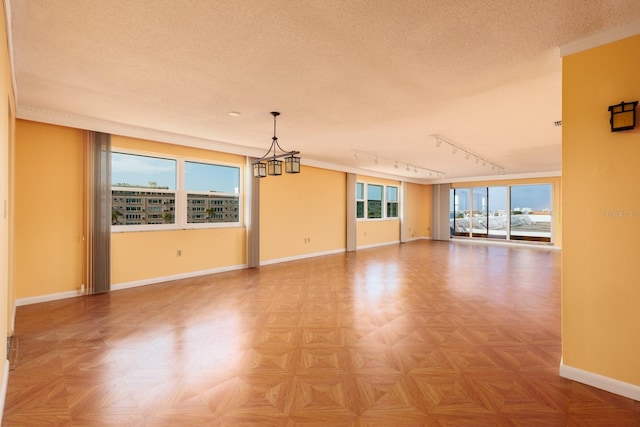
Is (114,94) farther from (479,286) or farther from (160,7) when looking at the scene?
(479,286)

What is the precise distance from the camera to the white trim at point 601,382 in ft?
6.79

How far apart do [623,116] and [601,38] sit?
1.94ft

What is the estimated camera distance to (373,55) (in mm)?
2551

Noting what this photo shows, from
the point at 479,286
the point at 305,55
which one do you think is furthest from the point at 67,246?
the point at 479,286

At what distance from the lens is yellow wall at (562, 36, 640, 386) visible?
208cm

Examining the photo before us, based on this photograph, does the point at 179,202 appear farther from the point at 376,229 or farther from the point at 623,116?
the point at 376,229

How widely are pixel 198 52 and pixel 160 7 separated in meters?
A: 0.56

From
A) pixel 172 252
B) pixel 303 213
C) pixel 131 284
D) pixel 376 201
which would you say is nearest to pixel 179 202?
pixel 172 252

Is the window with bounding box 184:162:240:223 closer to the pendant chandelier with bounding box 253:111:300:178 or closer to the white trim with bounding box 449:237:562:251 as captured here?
the pendant chandelier with bounding box 253:111:300:178

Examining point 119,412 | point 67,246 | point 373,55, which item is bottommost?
point 119,412

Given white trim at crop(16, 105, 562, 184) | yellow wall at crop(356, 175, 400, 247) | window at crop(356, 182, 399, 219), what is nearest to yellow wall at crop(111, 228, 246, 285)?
white trim at crop(16, 105, 562, 184)

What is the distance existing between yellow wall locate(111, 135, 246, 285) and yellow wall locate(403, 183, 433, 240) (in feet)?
25.7

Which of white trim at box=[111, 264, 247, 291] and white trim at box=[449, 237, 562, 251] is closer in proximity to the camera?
white trim at box=[111, 264, 247, 291]

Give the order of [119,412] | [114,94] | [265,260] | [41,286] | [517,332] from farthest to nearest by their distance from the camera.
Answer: [265,260]
[41,286]
[114,94]
[517,332]
[119,412]
